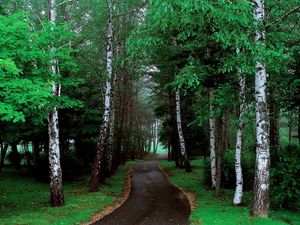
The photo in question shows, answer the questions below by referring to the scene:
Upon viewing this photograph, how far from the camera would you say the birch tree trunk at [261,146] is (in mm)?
11945

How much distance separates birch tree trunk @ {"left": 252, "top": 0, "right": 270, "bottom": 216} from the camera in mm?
11945

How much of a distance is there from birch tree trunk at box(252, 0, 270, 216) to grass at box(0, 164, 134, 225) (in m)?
6.66

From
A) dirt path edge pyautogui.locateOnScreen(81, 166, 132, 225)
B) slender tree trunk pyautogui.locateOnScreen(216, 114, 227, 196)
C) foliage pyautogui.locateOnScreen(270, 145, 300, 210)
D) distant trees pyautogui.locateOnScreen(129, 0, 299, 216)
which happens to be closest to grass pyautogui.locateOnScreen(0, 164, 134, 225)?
dirt path edge pyautogui.locateOnScreen(81, 166, 132, 225)

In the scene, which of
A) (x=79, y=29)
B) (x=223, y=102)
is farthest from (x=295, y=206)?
(x=79, y=29)

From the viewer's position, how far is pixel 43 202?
53.2 feet

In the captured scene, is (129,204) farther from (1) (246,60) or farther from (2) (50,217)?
(1) (246,60)

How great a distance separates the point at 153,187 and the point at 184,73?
446 inches

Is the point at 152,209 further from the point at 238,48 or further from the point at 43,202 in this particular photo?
the point at 238,48

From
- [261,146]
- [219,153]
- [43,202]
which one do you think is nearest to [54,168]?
[43,202]

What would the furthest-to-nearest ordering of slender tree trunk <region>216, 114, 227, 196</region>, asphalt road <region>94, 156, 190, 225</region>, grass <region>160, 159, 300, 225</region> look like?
1. slender tree trunk <region>216, 114, 227, 196</region>
2. asphalt road <region>94, 156, 190, 225</region>
3. grass <region>160, 159, 300, 225</region>

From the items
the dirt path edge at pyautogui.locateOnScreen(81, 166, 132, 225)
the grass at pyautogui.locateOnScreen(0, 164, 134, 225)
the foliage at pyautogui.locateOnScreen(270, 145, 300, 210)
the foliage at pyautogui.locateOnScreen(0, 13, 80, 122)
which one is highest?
the foliage at pyautogui.locateOnScreen(0, 13, 80, 122)

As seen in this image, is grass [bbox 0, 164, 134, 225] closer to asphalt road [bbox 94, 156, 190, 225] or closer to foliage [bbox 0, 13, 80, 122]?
asphalt road [bbox 94, 156, 190, 225]

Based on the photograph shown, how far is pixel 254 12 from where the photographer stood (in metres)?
12.6

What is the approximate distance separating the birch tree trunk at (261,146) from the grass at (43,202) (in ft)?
21.8
